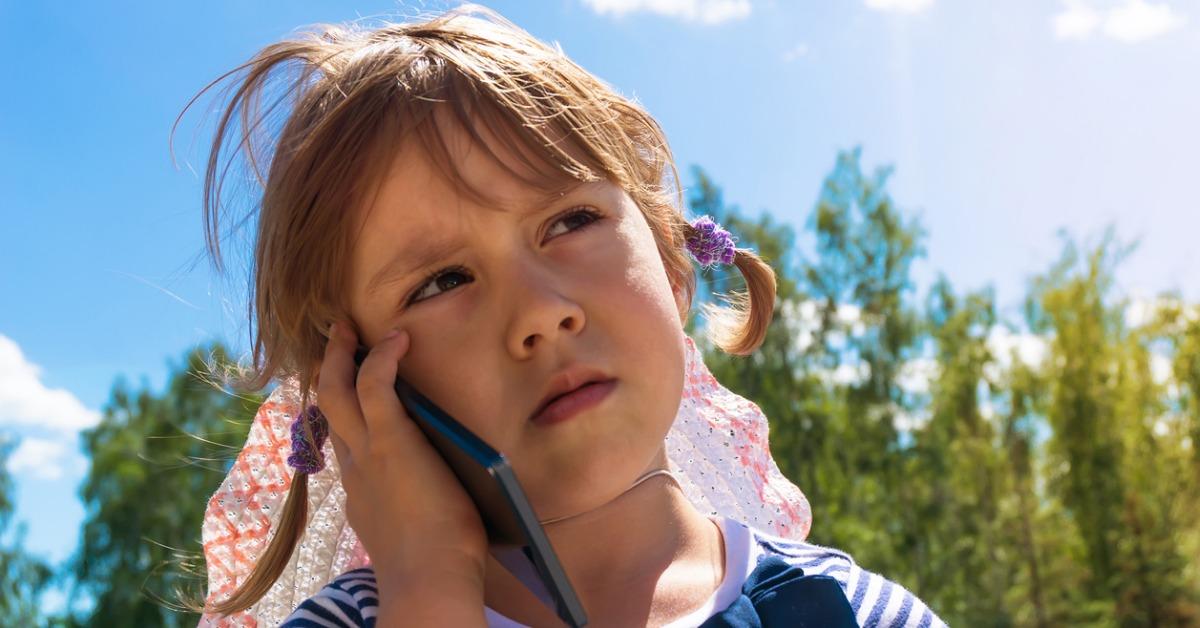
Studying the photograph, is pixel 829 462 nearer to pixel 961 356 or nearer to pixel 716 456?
pixel 961 356

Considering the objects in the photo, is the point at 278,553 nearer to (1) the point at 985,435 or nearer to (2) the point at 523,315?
(2) the point at 523,315

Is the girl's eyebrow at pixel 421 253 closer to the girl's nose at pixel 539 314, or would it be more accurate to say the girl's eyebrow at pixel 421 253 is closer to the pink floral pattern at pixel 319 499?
the girl's nose at pixel 539 314

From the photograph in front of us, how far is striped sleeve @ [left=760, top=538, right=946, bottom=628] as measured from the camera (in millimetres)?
1868

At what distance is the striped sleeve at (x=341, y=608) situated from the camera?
174 centimetres

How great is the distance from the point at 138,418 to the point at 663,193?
715 inches

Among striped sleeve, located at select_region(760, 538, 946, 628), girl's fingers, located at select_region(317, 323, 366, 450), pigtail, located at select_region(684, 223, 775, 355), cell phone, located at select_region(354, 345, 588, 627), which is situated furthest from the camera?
pigtail, located at select_region(684, 223, 775, 355)

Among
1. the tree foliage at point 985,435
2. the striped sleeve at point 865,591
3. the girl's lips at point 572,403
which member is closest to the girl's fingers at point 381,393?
the girl's lips at point 572,403

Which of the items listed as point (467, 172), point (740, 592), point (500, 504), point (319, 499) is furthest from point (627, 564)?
point (319, 499)

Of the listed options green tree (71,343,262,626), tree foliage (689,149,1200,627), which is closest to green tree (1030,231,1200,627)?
tree foliage (689,149,1200,627)

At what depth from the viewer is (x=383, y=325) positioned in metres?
1.76

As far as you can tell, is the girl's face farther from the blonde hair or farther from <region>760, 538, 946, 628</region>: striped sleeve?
<region>760, 538, 946, 628</region>: striped sleeve

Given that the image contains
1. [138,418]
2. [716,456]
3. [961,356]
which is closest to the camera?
[716,456]

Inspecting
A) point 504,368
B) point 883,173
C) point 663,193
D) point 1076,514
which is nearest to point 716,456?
point 663,193

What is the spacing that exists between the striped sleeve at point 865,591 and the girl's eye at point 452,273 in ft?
2.36
